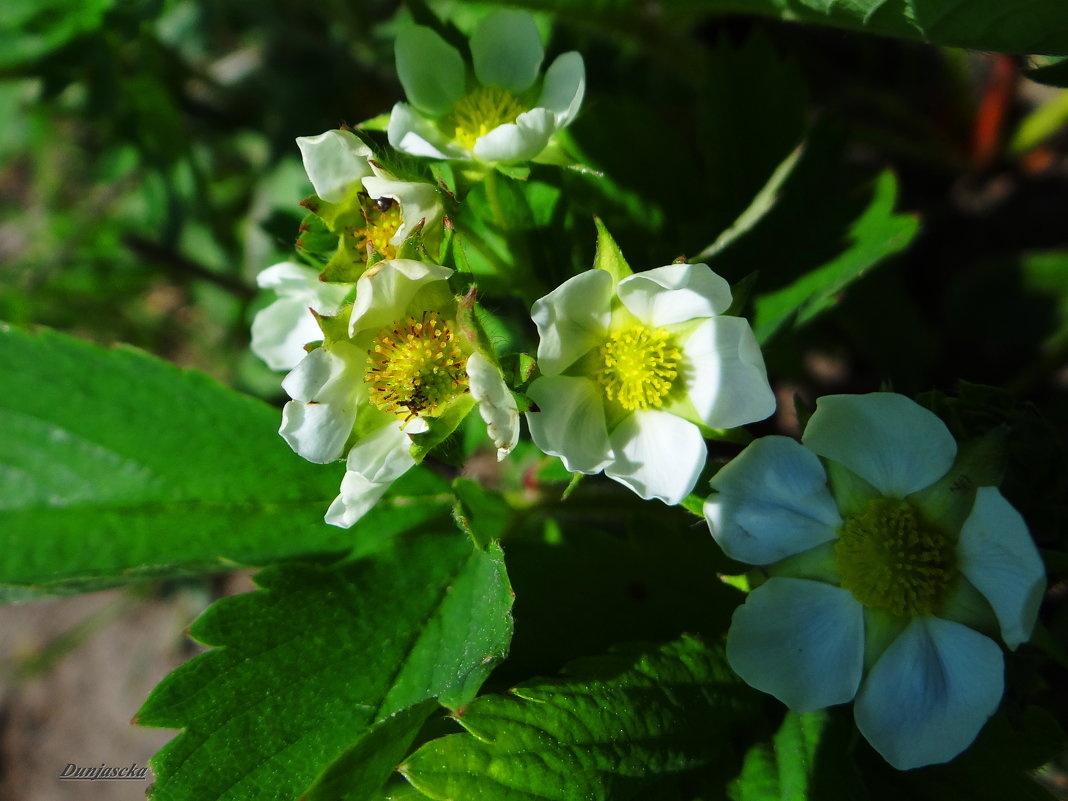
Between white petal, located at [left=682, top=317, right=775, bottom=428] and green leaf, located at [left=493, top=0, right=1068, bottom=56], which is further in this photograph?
green leaf, located at [left=493, top=0, right=1068, bottom=56]

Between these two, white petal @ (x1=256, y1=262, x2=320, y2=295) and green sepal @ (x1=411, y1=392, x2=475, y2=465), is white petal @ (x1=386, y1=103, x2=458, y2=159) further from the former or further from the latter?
green sepal @ (x1=411, y1=392, x2=475, y2=465)

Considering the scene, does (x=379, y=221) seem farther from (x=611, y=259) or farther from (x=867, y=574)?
(x=867, y=574)

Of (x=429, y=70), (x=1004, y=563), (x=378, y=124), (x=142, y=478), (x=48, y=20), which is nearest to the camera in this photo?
(x=1004, y=563)

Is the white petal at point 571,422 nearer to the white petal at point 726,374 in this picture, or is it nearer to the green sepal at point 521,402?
the green sepal at point 521,402

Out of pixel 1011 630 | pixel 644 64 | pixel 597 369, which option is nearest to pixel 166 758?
pixel 597 369

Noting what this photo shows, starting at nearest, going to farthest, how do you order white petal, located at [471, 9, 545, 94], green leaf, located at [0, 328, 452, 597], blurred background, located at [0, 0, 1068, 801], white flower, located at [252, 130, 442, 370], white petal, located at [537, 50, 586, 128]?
white flower, located at [252, 130, 442, 370] < white petal, located at [537, 50, 586, 128] < white petal, located at [471, 9, 545, 94] < green leaf, located at [0, 328, 452, 597] < blurred background, located at [0, 0, 1068, 801]

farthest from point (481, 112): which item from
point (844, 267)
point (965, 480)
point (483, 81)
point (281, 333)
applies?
point (965, 480)

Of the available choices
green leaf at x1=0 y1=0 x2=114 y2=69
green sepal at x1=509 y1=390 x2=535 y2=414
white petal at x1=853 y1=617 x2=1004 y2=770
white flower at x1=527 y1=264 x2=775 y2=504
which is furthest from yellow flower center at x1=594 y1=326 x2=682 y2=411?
green leaf at x1=0 y1=0 x2=114 y2=69

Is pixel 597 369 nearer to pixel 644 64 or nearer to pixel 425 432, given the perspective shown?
pixel 425 432
